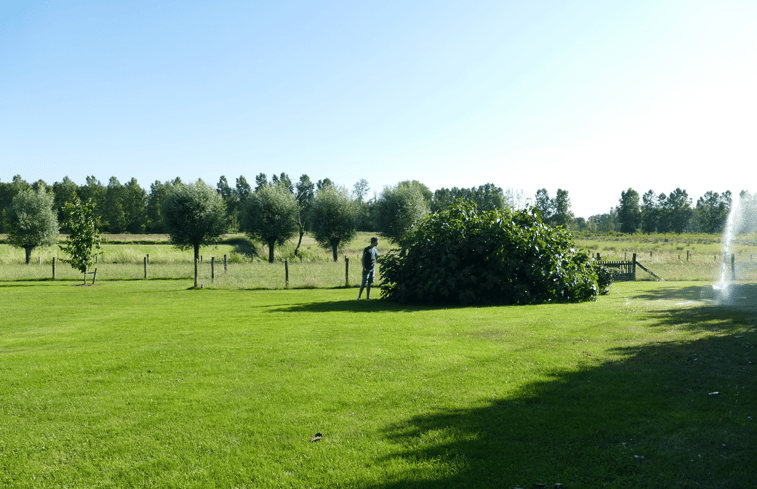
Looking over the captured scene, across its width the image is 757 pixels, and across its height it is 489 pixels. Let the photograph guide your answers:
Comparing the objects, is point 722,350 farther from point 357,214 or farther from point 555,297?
point 357,214

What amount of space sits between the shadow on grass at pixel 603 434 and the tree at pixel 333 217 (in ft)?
169

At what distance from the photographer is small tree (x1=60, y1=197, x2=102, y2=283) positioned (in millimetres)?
29609

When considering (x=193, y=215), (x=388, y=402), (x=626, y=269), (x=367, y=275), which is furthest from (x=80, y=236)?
(x=626, y=269)

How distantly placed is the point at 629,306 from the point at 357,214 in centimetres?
4667

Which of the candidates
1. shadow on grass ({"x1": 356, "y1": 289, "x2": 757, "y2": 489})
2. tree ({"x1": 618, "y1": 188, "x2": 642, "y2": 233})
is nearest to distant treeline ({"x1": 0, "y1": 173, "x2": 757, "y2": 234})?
tree ({"x1": 618, "y1": 188, "x2": 642, "y2": 233})

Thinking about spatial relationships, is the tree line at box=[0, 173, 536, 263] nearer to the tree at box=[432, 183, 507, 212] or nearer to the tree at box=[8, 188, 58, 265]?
the tree at box=[8, 188, 58, 265]

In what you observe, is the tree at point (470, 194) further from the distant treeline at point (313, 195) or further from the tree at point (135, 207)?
the tree at point (135, 207)

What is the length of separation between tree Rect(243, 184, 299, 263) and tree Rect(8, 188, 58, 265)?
20.4 meters

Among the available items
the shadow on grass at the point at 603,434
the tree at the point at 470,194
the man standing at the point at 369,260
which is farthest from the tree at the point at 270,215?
the tree at the point at 470,194

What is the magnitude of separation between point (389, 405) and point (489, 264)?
11905 mm

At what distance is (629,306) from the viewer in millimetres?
14016

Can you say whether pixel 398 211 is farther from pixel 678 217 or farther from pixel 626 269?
pixel 678 217

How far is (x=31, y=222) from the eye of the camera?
165 ft

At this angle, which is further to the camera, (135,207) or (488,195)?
(488,195)
